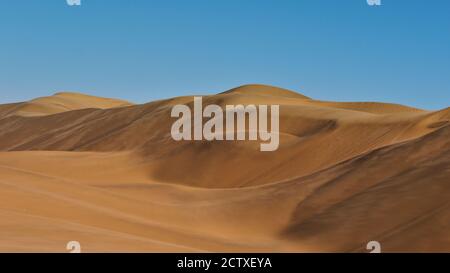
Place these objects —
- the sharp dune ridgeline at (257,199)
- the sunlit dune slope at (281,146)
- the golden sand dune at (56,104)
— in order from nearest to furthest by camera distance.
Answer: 1. the sharp dune ridgeline at (257,199)
2. the sunlit dune slope at (281,146)
3. the golden sand dune at (56,104)

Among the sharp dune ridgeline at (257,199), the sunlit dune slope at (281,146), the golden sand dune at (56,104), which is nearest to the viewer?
the sharp dune ridgeline at (257,199)

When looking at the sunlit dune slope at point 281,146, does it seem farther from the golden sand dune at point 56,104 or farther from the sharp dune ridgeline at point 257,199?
the golden sand dune at point 56,104

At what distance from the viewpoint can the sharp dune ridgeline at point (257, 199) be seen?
13148 mm

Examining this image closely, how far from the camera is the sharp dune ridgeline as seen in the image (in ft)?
43.1

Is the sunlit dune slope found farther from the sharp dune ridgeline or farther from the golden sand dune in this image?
the golden sand dune

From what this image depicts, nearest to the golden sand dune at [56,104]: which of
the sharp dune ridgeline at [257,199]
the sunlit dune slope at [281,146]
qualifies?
the sunlit dune slope at [281,146]

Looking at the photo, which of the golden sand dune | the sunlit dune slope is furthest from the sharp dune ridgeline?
the golden sand dune

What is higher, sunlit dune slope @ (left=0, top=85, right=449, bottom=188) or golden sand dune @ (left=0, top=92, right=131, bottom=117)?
golden sand dune @ (left=0, top=92, right=131, bottom=117)

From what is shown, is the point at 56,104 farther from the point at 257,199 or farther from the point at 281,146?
the point at 257,199

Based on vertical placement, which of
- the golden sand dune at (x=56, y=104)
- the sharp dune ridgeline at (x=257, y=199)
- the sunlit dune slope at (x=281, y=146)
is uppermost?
the golden sand dune at (x=56, y=104)

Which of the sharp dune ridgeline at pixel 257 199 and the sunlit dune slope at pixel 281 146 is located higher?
A: the sunlit dune slope at pixel 281 146

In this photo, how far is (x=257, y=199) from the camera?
2012 centimetres

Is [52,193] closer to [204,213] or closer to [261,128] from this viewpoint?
[204,213]
